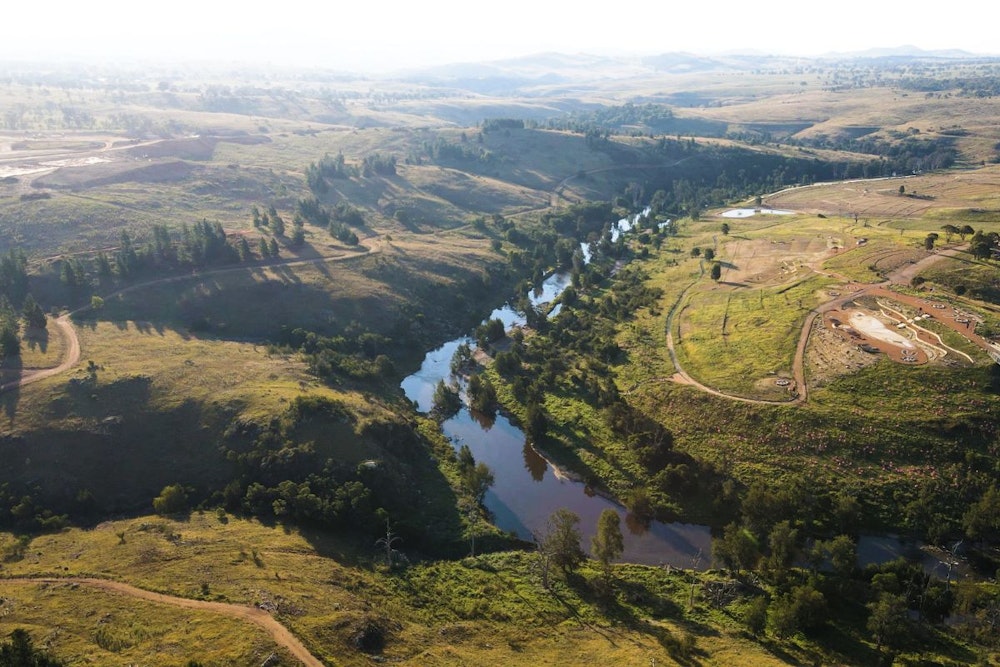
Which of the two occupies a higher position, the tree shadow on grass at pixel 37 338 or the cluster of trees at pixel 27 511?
the tree shadow on grass at pixel 37 338

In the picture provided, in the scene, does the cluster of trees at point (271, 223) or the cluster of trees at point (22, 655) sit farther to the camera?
the cluster of trees at point (271, 223)

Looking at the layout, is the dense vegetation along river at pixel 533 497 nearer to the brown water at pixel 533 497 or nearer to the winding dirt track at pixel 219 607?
the brown water at pixel 533 497

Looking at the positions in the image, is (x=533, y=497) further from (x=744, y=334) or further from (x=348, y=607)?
(x=744, y=334)

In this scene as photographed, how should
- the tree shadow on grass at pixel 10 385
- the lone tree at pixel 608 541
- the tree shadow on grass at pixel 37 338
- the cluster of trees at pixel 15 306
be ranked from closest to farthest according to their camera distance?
the lone tree at pixel 608 541 → the tree shadow on grass at pixel 10 385 → the cluster of trees at pixel 15 306 → the tree shadow on grass at pixel 37 338

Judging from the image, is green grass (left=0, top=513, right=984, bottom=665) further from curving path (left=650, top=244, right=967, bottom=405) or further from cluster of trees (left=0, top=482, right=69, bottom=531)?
curving path (left=650, top=244, right=967, bottom=405)

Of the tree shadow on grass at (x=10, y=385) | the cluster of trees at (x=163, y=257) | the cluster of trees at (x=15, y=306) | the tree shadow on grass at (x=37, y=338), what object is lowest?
the tree shadow on grass at (x=10, y=385)

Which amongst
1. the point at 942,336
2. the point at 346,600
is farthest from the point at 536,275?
the point at 346,600

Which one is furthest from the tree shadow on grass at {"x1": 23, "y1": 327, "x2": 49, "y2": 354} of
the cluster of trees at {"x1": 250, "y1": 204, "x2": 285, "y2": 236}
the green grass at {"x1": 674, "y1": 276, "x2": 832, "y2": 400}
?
the green grass at {"x1": 674, "y1": 276, "x2": 832, "y2": 400}

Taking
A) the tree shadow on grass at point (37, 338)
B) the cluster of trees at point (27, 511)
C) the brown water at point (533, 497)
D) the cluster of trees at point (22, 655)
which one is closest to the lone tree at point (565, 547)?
the brown water at point (533, 497)
